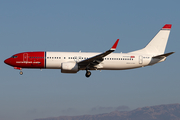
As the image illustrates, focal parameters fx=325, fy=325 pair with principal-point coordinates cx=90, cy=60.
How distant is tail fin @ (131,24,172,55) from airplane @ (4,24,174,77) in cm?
192

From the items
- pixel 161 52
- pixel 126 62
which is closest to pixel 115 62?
pixel 126 62

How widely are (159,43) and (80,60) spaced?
1672cm

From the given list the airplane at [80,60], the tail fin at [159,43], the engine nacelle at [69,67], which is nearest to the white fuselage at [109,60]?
the airplane at [80,60]

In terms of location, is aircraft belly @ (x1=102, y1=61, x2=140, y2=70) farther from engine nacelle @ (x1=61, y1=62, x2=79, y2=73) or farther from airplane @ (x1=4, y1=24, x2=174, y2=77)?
engine nacelle @ (x1=61, y1=62, x2=79, y2=73)

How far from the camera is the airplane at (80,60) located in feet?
179

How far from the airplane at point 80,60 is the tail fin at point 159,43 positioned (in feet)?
6.30

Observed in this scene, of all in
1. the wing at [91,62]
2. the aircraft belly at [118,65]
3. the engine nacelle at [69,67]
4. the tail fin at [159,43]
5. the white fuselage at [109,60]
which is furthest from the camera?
the tail fin at [159,43]

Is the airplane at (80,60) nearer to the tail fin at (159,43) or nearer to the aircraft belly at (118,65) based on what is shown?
the aircraft belly at (118,65)

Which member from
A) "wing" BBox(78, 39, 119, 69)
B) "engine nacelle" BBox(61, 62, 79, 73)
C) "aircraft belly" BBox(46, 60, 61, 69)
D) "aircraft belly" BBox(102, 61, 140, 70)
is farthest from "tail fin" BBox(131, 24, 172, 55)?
"aircraft belly" BBox(46, 60, 61, 69)

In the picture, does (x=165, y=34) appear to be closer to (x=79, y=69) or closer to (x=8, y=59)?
(x=79, y=69)

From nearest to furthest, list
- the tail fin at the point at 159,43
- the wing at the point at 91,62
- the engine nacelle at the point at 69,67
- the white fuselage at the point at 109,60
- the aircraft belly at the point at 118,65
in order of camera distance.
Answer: the wing at the point at 91,62
the engine nacelle at the point at 69,67
the white fuselage at the point at 109,60
the aircraft belly at the point at 118,65
the tail fin at the point at 159,43

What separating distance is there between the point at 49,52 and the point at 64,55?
8.88 ft

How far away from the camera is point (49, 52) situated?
55906 millimetres

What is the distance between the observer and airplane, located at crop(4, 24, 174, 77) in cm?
5459
